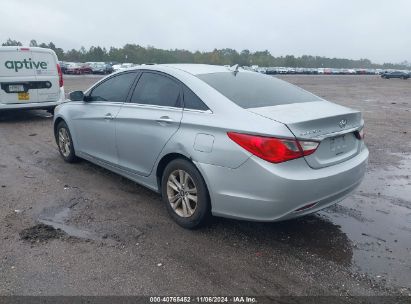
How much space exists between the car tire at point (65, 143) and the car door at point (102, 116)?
0.37 m

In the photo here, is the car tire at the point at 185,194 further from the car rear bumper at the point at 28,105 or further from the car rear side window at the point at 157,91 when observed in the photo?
the car rear bumper at the point at 28,105

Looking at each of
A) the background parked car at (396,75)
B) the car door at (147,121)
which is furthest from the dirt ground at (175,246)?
the background parked car at (396,75)

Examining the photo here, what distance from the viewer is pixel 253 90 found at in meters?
4.24

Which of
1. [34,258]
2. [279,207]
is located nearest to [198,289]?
[279,207]

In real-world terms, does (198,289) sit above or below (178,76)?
below

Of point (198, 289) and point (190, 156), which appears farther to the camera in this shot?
point (190, 156)

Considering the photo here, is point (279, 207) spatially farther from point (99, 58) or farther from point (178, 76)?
point (99, 58)

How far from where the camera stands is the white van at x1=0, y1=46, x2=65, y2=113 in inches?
385

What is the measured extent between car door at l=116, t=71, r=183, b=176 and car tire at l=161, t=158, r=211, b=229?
0.31m

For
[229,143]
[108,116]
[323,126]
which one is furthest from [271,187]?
[108,116]

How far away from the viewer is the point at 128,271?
132 inches

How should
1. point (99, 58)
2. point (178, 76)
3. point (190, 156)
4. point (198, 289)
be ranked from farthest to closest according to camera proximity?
point (99, 58)
point (178, 76)
point (190, 156)
point (198, 289)

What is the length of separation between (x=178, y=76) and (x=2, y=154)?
14.8 ft

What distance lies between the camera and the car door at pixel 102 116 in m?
5.09
